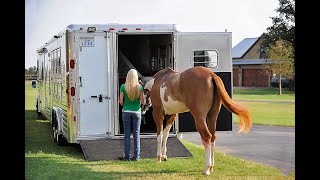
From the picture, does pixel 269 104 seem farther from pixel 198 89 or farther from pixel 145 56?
pixel 145 56

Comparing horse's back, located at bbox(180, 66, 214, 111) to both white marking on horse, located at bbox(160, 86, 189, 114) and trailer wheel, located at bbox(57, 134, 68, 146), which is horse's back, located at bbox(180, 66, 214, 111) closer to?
white marking on horse, located at bbox(160, 86, 189, 114)

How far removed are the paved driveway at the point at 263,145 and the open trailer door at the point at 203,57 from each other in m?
0.10

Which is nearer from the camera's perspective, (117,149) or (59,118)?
(117,149)

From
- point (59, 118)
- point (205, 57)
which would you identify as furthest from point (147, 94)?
point (59, 118)

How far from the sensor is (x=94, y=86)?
18.1ft

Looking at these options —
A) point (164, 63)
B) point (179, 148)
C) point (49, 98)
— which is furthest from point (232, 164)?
point (49, 98)

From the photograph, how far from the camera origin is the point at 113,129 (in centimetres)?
555

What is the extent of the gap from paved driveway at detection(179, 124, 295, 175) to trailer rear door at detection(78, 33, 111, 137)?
775mm

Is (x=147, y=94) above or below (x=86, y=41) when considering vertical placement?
below

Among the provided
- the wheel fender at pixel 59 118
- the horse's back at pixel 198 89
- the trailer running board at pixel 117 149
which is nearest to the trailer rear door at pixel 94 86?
the trailer running board at pixel 117 149

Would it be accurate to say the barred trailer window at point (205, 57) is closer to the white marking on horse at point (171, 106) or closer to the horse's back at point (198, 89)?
the white marking on horse at point (171, 106)

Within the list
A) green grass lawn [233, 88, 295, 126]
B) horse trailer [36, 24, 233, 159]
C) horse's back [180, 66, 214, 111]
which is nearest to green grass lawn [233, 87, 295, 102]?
green grass lawn [233, 88, 295, 126]

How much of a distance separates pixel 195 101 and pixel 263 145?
0.61 meters
